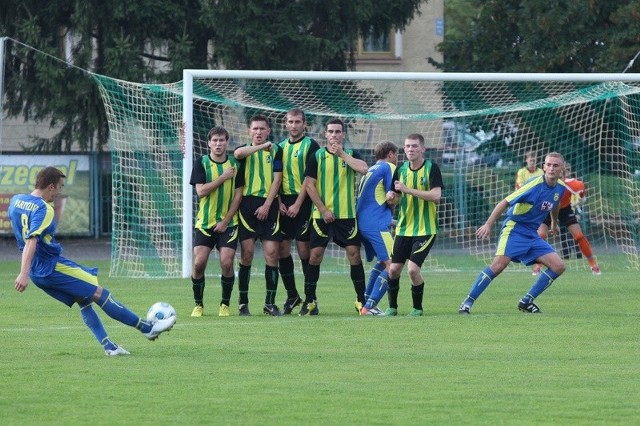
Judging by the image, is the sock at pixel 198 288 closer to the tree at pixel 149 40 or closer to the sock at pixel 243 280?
the sock at pixel 243 280

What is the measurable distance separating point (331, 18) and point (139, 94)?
9070 millimetres

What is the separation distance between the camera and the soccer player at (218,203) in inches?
539

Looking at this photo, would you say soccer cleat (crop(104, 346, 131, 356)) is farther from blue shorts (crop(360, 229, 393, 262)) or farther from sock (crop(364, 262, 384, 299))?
sock (crop(364, 262, 384, 299))

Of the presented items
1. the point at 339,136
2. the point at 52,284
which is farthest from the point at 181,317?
the point at 52,284

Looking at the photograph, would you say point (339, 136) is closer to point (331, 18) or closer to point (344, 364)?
point (344, 364)

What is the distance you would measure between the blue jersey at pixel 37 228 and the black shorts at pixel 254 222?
11.8 feet

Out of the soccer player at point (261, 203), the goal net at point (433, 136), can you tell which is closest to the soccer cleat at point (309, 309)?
the soccer player at point (261, 203)

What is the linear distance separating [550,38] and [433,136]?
6459mm

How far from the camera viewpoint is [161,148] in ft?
73.7

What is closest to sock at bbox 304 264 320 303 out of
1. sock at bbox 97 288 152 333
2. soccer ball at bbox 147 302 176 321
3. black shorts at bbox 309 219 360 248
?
black shorts at bbox 309 219 360 248

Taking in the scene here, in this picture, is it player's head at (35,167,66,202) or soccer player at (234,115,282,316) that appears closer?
player's head at (35,167,66,202)

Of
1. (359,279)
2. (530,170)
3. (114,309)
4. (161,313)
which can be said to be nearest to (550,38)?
(530,170)

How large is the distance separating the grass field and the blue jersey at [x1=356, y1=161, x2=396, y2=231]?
0.99m

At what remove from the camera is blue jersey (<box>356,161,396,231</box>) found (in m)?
14.0
